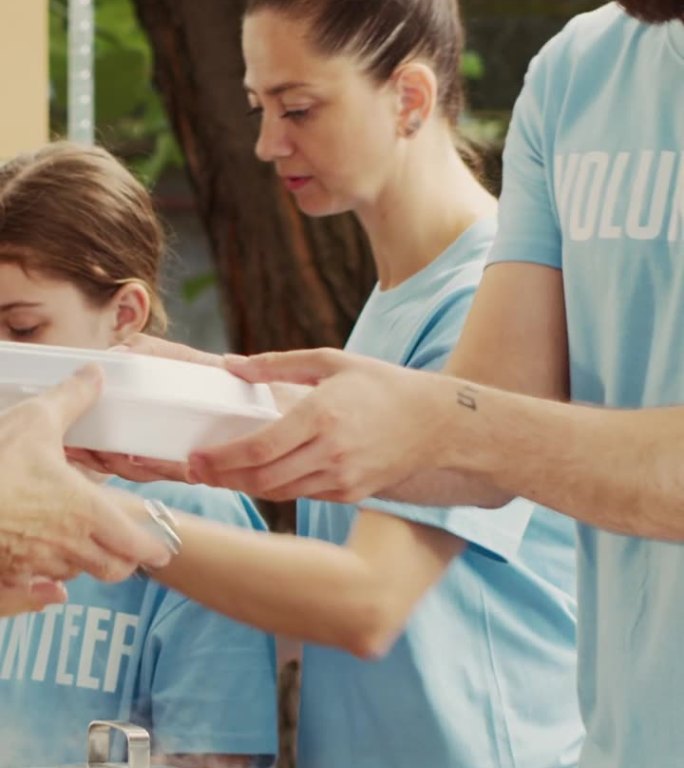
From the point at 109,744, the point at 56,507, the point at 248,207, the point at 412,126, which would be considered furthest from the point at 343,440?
the point at 248,207

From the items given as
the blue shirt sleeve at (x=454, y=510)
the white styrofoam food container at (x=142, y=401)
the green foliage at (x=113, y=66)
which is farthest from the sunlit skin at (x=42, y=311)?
the green foliage at (x=113, y=66)

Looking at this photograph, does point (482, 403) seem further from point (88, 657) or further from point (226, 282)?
point (226, 282)

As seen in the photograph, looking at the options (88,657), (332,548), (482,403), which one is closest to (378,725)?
(332,548)

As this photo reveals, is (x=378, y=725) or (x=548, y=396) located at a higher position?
(x=548, y=396)

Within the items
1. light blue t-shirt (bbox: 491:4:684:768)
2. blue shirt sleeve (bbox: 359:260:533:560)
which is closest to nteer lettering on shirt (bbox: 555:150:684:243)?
light blue t-shirt (bbox: 491:4:684:768)

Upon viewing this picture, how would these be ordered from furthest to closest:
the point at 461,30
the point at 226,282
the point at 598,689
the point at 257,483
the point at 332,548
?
the point at 226,282 < the point at 461,30 < the point at 332,548 < the point at 598,689 < the point at 257,483

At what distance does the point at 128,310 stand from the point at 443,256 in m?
0.48

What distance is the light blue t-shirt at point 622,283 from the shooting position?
4.62 ft

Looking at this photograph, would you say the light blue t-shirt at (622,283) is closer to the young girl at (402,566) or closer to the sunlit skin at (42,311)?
the young girl at (402,566)

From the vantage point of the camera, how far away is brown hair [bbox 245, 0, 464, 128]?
6.74ft

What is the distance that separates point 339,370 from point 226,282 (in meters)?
2.09

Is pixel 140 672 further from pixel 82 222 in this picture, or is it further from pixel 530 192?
pixel 530 192

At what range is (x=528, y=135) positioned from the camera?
161 centimetres

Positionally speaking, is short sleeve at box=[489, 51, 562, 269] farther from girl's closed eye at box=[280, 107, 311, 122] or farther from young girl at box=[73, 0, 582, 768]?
girl's closed eye at box=[280, 107, 311, 122]
